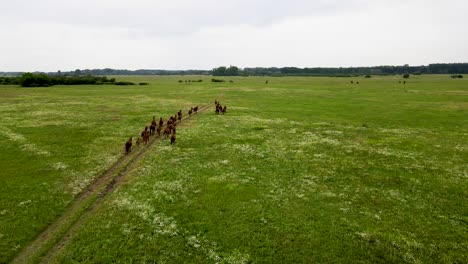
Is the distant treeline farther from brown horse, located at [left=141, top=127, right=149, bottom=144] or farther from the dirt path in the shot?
the dirt path

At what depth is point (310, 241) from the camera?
1811cm

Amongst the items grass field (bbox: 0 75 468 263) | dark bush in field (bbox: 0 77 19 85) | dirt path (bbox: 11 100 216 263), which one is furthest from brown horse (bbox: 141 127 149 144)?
dark bush in field (bbox: 0 77 19 85)

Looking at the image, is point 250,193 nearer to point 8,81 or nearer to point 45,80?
point 45,80

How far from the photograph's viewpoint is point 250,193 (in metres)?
24.0

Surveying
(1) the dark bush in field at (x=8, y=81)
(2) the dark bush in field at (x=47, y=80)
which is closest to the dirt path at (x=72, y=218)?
(2) the dark bush in field at (x=47, y=80)

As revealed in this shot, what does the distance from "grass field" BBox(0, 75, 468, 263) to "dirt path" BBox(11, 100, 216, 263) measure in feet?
1.36

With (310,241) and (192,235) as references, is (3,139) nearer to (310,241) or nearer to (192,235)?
(192,235)

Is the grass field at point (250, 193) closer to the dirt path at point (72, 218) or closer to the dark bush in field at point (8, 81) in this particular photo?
the dirt path at point (72, 218)

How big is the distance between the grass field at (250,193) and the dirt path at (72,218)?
416mm

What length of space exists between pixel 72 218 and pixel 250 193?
1147 centimetres

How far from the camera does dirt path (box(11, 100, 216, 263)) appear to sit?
661 inches

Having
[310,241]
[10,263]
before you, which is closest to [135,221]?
[10,263]

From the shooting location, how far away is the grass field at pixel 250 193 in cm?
1745

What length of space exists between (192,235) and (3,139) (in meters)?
31.7
